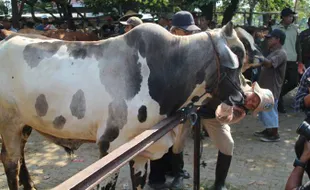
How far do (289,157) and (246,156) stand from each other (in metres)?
0.57

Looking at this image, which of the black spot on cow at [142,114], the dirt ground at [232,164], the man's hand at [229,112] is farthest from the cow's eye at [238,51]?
the dirt ground at [232,164]

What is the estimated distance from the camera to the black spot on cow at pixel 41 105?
333 centimetres

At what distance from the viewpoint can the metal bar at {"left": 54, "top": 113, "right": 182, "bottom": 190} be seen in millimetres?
1612

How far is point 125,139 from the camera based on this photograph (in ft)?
10.6

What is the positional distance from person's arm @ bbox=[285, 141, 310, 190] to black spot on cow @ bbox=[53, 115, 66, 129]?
177 centimetres

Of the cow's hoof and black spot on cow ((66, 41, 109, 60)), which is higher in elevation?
black spot on cow ((66, 41, 109, 60))

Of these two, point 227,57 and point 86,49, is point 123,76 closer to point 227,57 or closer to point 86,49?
point 86,49

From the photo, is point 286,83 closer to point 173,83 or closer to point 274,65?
point 274,65

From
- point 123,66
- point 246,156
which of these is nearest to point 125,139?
point 123,66

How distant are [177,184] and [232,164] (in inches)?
42.4

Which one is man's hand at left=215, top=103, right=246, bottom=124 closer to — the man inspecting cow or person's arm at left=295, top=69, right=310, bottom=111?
the man inspecting cow

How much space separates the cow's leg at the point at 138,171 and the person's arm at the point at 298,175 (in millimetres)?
1271

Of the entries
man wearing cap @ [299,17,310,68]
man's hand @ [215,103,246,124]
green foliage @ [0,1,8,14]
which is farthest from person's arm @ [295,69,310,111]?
green foliage @ [0,1,8,14]

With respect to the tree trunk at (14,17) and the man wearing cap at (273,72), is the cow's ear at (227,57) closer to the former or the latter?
the man wearing cap at (273,72)
